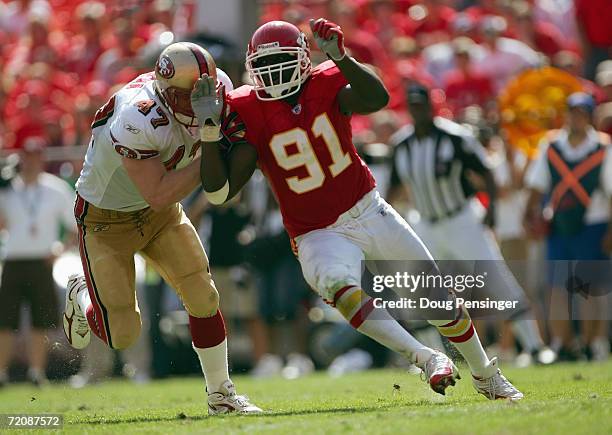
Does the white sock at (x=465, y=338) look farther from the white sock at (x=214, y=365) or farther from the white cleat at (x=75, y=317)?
the white cleat at (x=75, y=317)

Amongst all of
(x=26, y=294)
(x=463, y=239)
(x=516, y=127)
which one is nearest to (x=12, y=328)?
(x=26, y=294)

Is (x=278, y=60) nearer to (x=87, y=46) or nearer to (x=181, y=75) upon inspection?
(x=181, y=75)

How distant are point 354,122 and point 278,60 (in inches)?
230

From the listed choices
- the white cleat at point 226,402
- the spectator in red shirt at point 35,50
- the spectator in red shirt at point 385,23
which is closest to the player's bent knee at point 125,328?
the white cleat at point 226,402

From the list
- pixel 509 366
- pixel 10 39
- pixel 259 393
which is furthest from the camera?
pixel 10 39

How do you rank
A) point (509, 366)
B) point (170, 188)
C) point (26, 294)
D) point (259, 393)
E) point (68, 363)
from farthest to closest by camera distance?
point (26, 294) → point (509, 366) → point (259, 393) → point (68, 363) → point (170, 188)

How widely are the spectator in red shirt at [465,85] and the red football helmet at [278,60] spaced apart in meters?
5.60

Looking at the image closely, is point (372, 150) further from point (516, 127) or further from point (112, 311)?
point (112, 311)

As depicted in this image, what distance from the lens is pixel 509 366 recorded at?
32.9 ft

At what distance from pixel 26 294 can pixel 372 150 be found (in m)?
3.33

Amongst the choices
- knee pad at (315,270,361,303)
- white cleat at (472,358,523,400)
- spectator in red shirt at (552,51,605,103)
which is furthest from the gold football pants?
spectator in red shirt at (552,51,605,103)

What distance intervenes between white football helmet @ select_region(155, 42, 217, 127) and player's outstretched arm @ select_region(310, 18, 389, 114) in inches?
23.5

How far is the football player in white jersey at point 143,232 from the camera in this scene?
643 cm

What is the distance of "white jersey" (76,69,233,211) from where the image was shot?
6.35m
